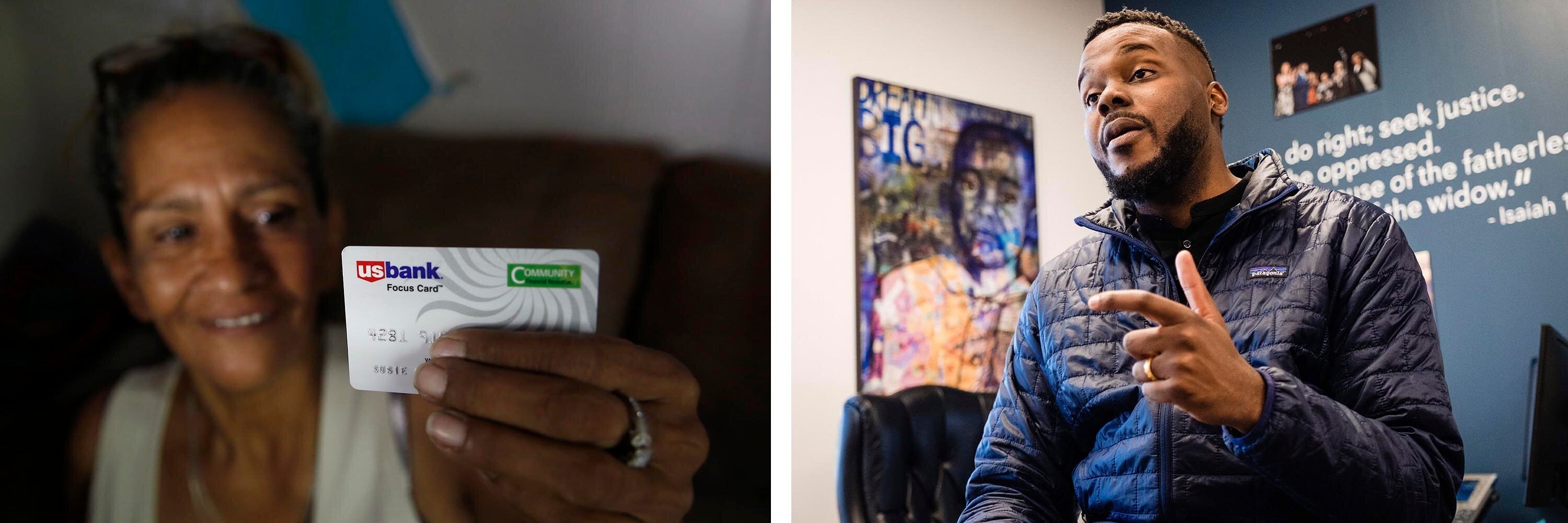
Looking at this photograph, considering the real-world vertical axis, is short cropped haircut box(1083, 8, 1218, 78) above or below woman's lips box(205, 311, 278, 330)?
above

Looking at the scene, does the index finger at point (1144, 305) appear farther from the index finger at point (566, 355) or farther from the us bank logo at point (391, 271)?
the us bank logo at point (391, 271)

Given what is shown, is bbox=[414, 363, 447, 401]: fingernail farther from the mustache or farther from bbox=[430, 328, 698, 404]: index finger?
the mustache

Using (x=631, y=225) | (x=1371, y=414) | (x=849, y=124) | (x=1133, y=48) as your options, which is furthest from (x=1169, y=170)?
(x=849, y=124)

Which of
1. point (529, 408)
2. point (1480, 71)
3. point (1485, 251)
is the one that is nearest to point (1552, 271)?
point (1485, 251)

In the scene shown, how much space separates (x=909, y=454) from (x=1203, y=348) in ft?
4.46

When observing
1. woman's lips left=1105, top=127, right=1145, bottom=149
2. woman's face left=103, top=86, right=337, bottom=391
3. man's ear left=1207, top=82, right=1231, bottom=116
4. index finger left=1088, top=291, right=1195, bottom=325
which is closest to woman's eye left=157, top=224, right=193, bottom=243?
woman's face left=103, top=86, right=337, bottom=391

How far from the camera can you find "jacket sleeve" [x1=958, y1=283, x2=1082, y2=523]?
3.86ft

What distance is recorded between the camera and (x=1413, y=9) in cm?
259

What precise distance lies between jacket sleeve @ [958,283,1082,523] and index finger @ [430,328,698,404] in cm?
72

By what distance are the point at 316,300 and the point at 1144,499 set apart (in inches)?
36.3

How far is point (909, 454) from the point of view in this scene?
2.10 metres

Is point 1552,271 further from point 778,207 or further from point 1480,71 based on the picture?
point 778,207

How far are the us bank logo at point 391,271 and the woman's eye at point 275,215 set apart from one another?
5cm

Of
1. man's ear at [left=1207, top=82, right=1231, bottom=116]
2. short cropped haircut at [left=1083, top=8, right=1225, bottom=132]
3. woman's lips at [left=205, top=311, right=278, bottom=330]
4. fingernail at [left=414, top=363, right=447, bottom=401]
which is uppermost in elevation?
short cropped haircut at [left=1083, top=8, right=1225, bottom=132]
